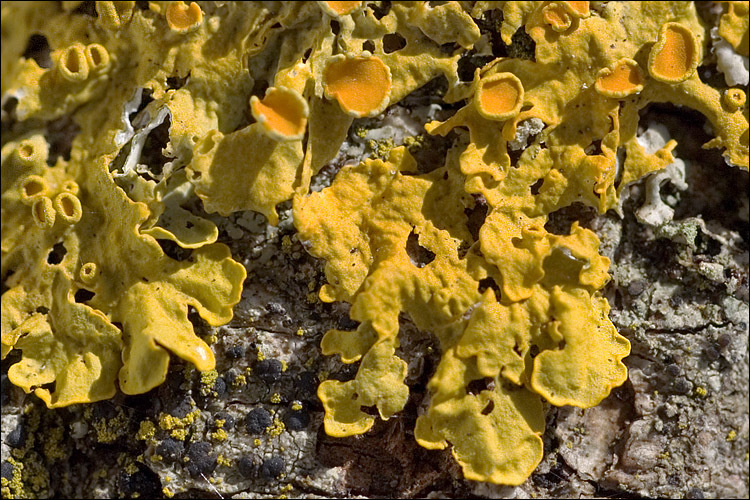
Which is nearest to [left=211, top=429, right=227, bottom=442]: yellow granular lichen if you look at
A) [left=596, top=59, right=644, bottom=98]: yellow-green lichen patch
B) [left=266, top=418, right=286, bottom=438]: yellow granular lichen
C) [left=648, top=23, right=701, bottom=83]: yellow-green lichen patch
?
[left=266, top=418, right=286, bottom=438]: yellow granular lichen

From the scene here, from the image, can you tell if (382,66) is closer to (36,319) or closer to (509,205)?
Answer: (509,205)

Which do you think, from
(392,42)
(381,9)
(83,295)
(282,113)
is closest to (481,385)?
(282,113)

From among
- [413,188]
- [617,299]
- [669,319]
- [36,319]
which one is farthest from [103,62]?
[669,319]

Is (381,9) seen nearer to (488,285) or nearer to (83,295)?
(488,285)

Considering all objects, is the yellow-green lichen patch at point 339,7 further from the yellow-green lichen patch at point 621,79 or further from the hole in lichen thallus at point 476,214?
the yellow-green lichen patch at point 621,79

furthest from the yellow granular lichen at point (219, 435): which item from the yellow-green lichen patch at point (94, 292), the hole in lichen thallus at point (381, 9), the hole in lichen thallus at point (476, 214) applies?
the hole in lichen thallus at point (381, 9)

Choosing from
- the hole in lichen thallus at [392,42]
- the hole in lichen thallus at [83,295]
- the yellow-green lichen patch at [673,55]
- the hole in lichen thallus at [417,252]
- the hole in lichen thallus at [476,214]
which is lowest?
the hole in lichen thallus at [83,295]
